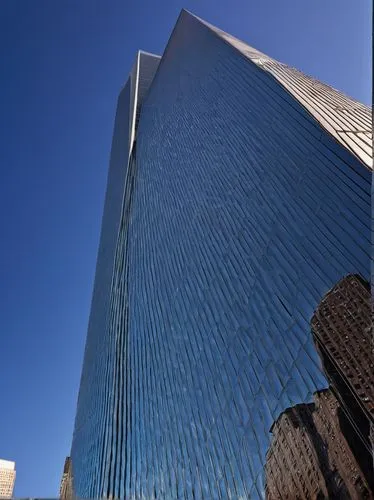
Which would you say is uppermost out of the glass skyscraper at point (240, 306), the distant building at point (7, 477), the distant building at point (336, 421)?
the distant building at point (7, 477)

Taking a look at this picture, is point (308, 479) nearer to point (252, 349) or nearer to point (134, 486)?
point (252, 349)

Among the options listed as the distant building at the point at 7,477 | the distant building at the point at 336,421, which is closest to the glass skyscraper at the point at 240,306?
the distant building at the point at 336,421

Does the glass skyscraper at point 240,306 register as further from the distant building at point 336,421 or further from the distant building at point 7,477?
the distant building at point 7,477

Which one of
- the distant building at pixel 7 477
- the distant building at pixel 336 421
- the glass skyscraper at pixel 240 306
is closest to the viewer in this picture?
the distant building at pixel 336 421

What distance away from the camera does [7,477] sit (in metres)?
89.1

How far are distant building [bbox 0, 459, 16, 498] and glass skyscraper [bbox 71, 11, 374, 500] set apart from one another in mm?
67087

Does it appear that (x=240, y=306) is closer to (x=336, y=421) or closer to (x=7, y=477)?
(x=336, y=421)

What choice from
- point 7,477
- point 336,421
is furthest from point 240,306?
point 7,477

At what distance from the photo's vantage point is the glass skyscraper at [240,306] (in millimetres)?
10500

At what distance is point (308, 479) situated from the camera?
1005 centimetres

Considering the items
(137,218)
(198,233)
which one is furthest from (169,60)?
(198,233)

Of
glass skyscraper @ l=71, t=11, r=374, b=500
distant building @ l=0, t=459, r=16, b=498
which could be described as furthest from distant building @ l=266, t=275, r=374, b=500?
distant building @ l=0, t=459, r=16, b=498

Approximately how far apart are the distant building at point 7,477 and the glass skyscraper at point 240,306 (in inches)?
2641

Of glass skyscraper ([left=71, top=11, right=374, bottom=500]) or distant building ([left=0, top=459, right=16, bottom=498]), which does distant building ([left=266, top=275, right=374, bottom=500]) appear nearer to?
glass skyscraper ([left=71, top=11, right=374, bottom=500])
